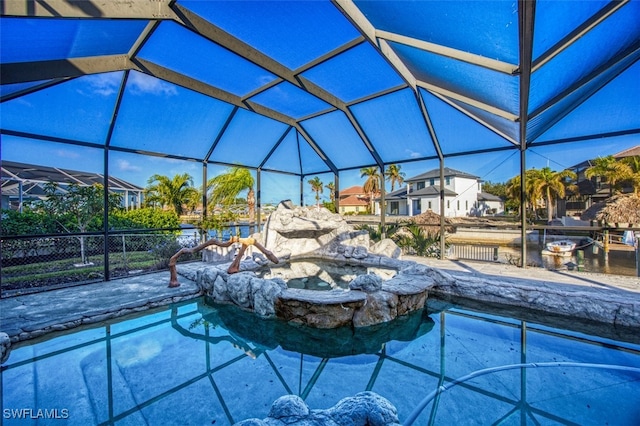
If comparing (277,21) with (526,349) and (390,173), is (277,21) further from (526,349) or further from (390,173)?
(390,173)

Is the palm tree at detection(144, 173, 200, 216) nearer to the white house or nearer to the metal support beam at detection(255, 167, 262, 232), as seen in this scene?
the metal support beam at detection(255, 167, 262, 232)

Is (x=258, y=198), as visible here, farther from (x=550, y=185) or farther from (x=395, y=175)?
(x=395, y=175)

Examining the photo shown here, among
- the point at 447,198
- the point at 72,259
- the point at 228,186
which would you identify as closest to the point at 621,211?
the point at 447,198

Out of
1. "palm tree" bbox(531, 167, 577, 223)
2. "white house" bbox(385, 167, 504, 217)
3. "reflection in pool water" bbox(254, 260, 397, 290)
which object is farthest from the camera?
"white house" bbox(385, 167, 504, 217)

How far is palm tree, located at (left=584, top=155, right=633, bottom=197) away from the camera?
46.1 ft

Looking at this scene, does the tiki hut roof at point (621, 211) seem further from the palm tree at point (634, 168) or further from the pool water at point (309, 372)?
the pool water at point (309, 372)

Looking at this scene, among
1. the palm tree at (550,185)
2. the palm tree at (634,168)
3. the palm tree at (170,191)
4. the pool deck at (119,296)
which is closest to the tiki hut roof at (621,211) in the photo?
the palm tree at (634,168)

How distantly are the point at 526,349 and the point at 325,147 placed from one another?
704cm

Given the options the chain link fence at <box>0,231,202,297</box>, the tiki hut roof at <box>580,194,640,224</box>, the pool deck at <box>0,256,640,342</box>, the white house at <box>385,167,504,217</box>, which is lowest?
the pool deck at <box>0,256,640,342</box>

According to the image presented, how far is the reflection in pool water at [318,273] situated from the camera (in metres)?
5.82

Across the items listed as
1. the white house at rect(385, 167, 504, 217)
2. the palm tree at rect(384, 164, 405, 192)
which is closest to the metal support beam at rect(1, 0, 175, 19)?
the white house at rect(385, 167, 504, 217)

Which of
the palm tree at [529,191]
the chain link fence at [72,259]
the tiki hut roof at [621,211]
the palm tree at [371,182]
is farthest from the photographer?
the palm tree at [371,182]

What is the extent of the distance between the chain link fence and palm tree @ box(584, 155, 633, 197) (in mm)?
20634

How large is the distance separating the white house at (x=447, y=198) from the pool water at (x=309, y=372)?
61.8 ft
